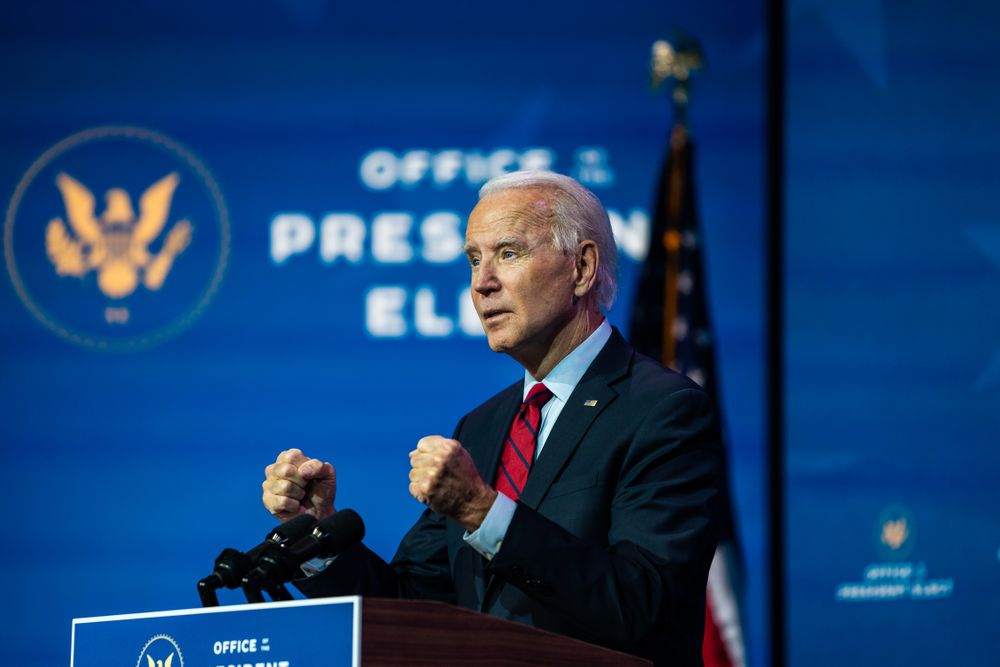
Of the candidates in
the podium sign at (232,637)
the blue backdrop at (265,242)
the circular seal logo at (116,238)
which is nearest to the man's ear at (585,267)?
the podium sign at (232,637)

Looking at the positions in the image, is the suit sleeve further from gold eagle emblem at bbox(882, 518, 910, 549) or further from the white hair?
gold eagle emblem at bbox(882, 518, 910, 549)

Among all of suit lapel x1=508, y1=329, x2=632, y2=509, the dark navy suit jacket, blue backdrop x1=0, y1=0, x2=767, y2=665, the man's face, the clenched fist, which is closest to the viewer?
the clenched fist

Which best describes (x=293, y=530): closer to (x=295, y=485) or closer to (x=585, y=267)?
(x=295, y=485)

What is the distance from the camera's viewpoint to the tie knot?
8.63 ft

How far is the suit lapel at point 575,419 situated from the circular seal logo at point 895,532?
312 centimetres

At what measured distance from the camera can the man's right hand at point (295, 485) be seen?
2.44 m

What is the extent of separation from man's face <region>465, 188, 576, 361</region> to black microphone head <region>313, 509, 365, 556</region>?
48cm

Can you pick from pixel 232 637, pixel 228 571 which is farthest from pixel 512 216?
pixel 232 637

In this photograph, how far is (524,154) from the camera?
17.6 ft

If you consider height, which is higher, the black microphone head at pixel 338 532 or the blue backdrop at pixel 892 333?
the blue backdrop at pixel 892 333

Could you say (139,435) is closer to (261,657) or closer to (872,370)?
(872,370)

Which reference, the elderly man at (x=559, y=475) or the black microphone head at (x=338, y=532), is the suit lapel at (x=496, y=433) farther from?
the black microphone head at (x=338, y=532)

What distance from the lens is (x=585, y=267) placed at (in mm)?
2662

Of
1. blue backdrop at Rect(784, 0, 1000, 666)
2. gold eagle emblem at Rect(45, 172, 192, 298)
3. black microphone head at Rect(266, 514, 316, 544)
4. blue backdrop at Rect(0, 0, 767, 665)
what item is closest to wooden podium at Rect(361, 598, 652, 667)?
black microphone head at Rect(266, 514, 316, 544)
